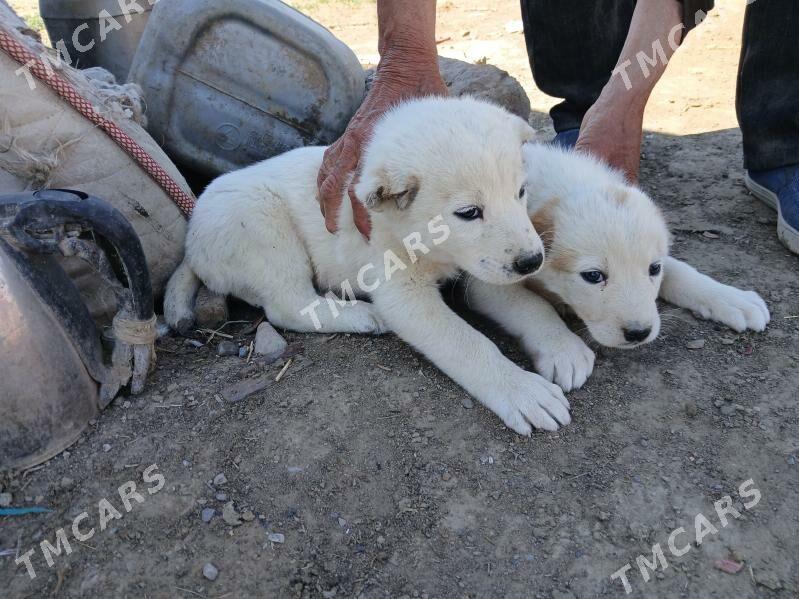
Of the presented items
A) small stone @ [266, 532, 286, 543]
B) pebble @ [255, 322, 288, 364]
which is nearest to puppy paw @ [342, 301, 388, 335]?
pebble @ [255, 322, 288, 364]

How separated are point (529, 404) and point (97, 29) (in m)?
4.81

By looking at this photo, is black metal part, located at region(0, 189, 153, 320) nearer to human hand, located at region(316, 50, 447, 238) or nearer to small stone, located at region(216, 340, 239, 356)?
small stone, located at region(216, 340, 239, 356)

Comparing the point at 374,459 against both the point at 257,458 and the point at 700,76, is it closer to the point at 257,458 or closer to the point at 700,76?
the point at 257,458

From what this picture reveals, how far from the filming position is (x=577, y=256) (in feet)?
8.64

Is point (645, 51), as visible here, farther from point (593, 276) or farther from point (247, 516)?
point (247, 516)

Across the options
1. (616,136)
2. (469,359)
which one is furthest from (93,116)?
(616,136)

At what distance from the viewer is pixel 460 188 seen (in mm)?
2535

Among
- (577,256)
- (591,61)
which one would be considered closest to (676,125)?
(591,61)

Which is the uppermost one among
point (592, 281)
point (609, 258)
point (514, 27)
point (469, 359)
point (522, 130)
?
point (522, 130)

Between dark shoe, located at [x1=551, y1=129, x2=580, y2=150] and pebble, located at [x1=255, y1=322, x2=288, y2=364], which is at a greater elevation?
dark shoe, located at [x1=551, y1=129, x2=580, y2=150]

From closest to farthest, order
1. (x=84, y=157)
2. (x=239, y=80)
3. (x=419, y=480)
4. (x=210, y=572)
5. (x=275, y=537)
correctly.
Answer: (x=210, y=572) → (x=275, y=537) → (x=419, y=480) → (x=84, y=157) → (x=239, y=80)

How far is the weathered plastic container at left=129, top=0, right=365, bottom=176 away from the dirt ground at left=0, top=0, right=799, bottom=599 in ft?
5.83

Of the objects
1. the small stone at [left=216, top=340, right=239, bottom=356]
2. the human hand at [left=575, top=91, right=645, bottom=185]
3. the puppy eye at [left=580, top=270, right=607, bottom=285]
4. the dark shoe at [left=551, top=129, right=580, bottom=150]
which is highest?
the human hand at [left=575, top=91, right=645, bottom=185]

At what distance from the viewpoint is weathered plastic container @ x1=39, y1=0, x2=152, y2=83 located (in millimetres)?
5246
